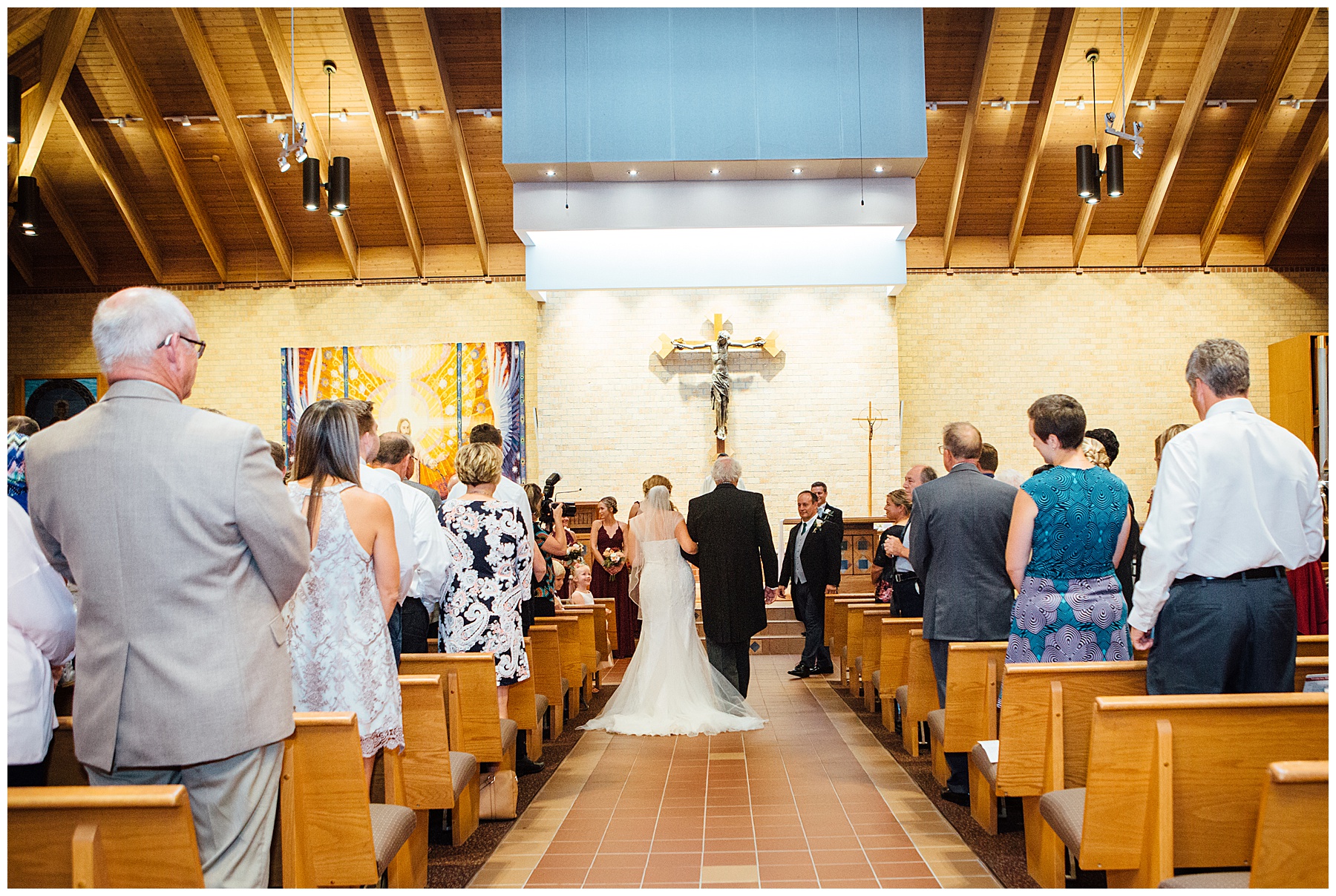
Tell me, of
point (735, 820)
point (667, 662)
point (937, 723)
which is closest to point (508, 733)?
point (735, 820)

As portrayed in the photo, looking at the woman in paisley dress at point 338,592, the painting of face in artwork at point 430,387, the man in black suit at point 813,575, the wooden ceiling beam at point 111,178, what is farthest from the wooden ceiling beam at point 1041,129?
the wooden ceiling beam at point 111,178

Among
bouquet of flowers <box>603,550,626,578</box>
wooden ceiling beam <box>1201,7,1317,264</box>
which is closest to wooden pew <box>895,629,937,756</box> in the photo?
bouquet of flowers <box>603,550,626,578</box>

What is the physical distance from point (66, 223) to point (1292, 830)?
543 inches

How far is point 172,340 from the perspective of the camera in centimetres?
196

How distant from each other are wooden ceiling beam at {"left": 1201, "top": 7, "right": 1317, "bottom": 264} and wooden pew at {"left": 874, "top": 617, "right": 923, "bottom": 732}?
8.12m

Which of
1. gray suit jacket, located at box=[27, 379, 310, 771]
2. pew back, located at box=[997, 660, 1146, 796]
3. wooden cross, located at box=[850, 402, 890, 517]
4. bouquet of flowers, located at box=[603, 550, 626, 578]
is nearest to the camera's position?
gray suit jacket, located at box=[27, 379, 310, 771]

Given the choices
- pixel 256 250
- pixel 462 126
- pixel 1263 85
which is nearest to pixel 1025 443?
pixel 1263 85

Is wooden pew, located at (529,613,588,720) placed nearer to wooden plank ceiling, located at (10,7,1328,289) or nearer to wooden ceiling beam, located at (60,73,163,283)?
wooden plank ceiling, located at (10,7,1328,289)

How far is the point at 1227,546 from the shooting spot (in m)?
2.61

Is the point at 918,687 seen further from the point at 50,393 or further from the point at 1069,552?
the point at 50,393

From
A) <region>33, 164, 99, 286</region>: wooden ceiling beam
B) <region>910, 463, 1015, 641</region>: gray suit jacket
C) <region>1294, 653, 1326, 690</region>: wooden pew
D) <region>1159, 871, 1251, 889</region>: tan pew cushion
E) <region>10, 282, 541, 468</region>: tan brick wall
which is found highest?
<region>33, 164, 99, 286</region>: wooden ceiling beam

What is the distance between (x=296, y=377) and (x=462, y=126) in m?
3.87

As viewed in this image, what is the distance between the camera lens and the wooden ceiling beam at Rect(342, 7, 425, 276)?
10328 mm

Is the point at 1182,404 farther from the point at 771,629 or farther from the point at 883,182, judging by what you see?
the point at 771,629
